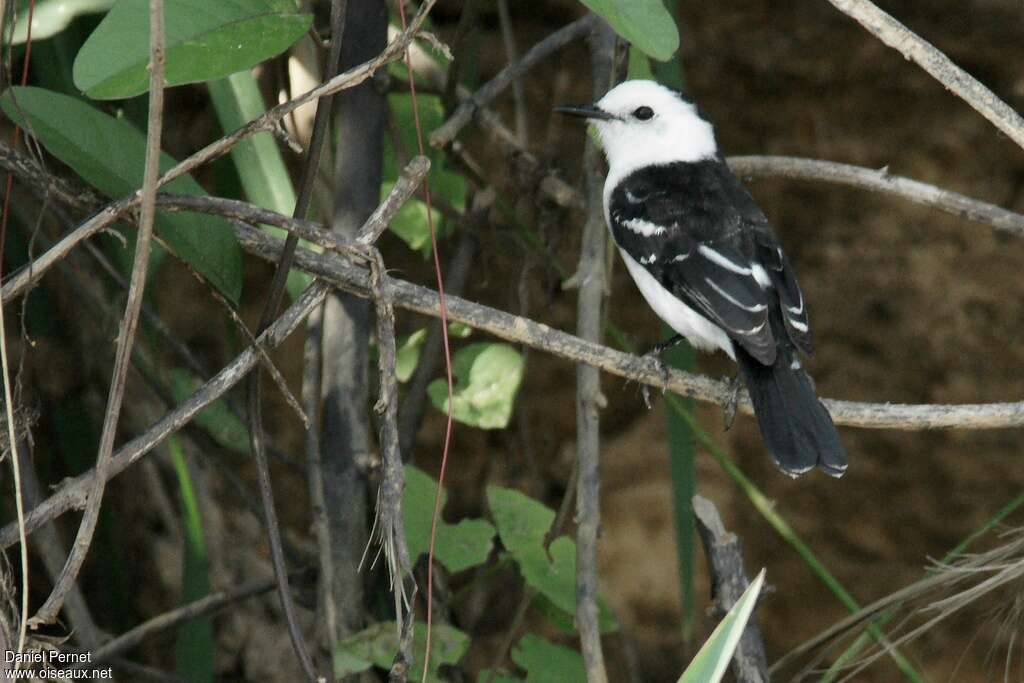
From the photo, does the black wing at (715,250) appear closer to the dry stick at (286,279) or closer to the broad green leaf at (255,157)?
the broad green leaf at (255,157)

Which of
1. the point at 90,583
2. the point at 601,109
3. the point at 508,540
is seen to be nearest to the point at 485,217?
the point at 601,109

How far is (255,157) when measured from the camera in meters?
2.54

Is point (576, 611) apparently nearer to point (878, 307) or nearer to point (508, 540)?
point (508, 540)

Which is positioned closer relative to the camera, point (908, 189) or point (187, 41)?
point (187, 41)

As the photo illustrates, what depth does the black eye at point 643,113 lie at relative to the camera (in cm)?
317

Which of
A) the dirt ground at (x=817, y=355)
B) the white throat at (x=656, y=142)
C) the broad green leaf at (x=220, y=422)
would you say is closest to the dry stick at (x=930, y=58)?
the white throat at (x=656, y=142)

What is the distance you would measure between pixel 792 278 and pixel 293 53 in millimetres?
1224

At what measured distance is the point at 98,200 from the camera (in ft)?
6.95

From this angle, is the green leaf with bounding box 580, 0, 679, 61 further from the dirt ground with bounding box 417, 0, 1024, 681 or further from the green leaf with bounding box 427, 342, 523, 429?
the dirt ground with bounding box 417, 0, 1024, 681

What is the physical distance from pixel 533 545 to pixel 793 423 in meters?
0.55

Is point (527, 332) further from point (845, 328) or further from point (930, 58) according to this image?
point (845, 328)

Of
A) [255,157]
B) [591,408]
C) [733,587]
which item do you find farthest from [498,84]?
[733,587]

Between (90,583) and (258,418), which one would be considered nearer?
(258,418)

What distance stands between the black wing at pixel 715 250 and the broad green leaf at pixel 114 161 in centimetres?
103
